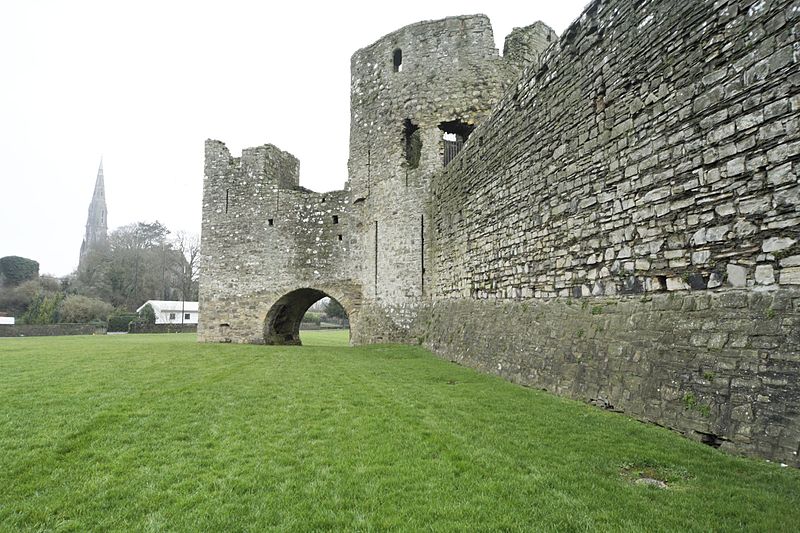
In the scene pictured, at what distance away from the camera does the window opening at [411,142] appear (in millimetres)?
15211

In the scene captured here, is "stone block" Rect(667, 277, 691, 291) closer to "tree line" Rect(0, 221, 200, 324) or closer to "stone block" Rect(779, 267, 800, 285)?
"stone block" Rect(779, 267, 800, 285)

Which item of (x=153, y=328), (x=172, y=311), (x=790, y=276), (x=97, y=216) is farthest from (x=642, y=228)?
(x=97, y=216)

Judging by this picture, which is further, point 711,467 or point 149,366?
point 149,366

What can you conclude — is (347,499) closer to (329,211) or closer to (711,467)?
(711,467)

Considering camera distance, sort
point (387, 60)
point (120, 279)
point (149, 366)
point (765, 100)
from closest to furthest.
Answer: point (765, 100), point (149, 366), point (387, 60), point (120, 279)

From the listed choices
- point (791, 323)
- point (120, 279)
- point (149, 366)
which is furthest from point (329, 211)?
point (120, 279)

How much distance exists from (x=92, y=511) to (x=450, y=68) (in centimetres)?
1439

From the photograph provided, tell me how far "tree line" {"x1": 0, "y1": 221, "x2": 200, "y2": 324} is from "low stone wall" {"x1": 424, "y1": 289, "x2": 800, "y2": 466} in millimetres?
40370

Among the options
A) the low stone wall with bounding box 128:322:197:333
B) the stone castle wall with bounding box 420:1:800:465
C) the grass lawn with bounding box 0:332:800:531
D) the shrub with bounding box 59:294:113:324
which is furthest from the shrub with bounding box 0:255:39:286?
the stone castle wall with bounding box 420:1:800:465

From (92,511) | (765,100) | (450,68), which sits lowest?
(92,511)

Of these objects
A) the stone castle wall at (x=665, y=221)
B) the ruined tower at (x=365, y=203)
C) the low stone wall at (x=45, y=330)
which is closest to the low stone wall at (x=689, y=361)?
the stone castle wall at (x=665, y=221)

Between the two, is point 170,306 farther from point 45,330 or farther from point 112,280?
point 45,330

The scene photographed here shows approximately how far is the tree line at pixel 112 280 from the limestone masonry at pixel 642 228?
36.7 m

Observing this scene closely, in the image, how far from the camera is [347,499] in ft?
10.0
